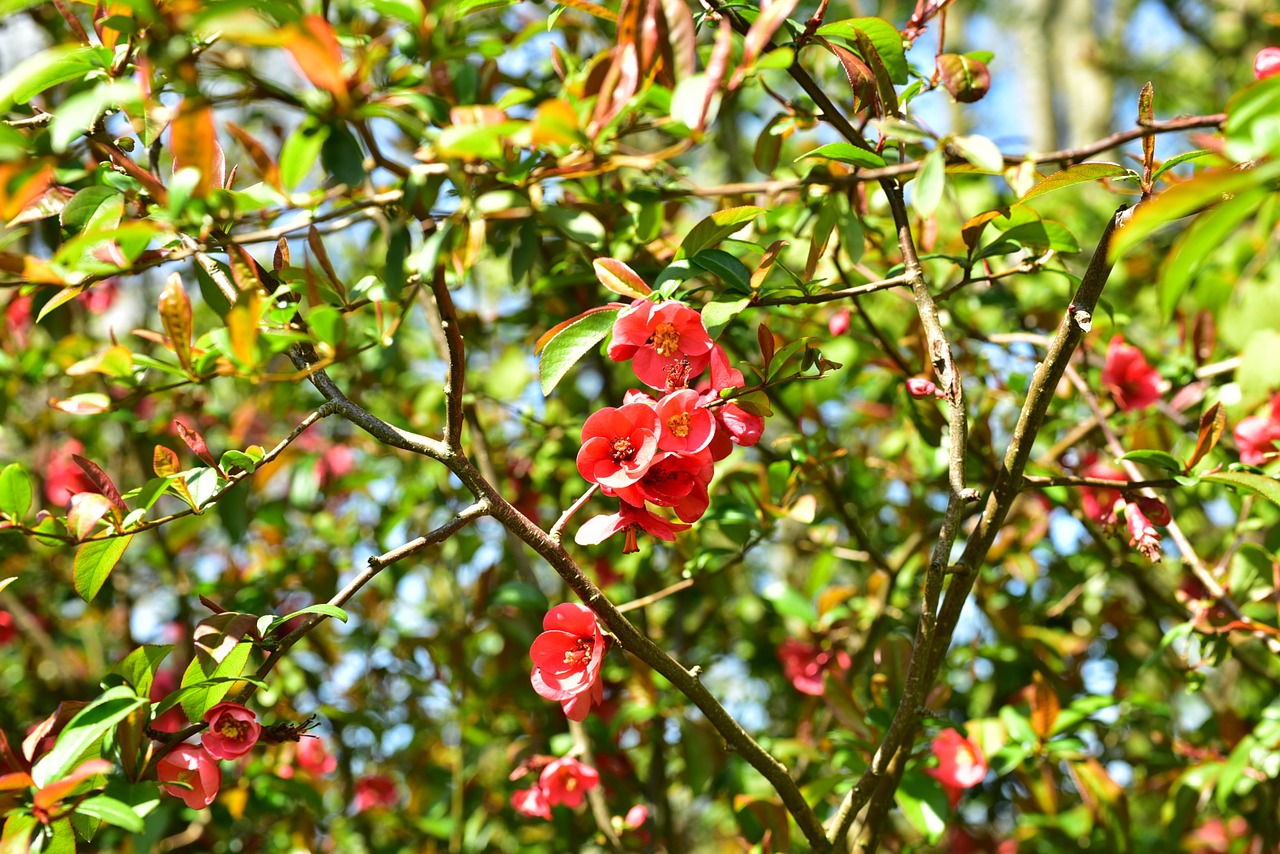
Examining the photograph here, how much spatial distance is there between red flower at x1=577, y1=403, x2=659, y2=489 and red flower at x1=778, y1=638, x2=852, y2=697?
2.88 ft

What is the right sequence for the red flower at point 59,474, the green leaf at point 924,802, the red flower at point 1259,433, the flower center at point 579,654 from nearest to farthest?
1. the flower center at point 579,654
2. the green leaf at point 924,802
3. the red flower at point 1259,433
4. the red flower at point 59,474

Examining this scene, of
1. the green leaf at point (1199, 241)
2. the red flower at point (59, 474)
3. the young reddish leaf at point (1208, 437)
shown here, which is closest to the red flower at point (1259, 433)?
the young reddish leaf at point (1208, 437)

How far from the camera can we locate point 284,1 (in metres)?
0.77

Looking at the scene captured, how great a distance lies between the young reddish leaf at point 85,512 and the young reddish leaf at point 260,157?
363mm

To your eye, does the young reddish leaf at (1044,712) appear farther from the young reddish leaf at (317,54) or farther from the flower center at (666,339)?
the young reddish leaf at (317,54)

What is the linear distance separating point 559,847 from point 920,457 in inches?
44.9

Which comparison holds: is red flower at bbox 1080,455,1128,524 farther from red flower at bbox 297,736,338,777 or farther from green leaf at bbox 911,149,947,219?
red flower at bbox 297,736,338,777

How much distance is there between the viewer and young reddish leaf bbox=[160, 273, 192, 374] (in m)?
0.84

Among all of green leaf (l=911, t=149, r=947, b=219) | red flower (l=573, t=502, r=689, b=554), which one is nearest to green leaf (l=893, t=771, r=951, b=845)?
red flower (l=573, t=502, r=689, b=554)

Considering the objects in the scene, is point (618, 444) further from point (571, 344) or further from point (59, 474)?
point (59, 474)

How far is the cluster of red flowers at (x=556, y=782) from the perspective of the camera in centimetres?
152

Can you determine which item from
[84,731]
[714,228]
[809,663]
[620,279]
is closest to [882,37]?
[714,228]

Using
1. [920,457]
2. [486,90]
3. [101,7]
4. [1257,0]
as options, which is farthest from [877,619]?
[1257,0]

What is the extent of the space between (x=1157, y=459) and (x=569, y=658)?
0.69 metres
